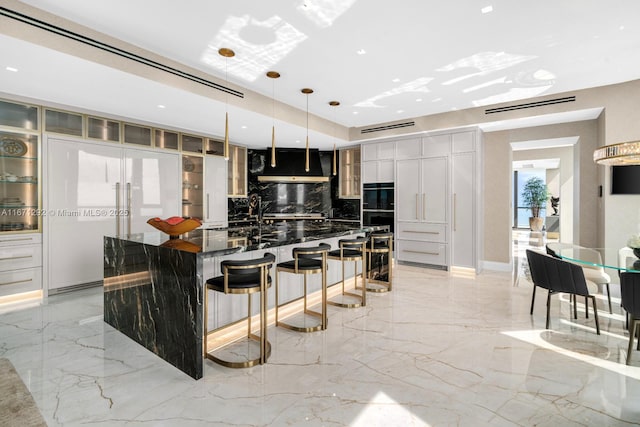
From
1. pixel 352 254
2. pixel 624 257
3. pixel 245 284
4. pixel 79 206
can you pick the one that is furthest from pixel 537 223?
pixel 79 206

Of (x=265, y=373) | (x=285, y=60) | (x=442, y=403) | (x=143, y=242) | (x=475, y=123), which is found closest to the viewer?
(x=442, y=403)

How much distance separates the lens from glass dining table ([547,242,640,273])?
2646 millimetres

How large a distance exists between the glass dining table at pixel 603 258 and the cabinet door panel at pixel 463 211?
191 cm

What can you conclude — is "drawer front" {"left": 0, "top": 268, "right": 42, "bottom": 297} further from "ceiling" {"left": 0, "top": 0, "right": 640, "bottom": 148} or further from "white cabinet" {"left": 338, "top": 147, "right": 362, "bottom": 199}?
"white cabinet" {"left": 338, "top": 147, "right": 362, "bottom": 199}

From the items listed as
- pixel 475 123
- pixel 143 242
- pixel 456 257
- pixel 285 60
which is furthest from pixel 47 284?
pixel 475 123

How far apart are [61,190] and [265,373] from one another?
12.7 ft

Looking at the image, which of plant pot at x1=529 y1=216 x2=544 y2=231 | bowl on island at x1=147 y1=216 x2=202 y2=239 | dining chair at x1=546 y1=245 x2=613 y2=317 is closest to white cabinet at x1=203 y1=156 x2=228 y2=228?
bowl on island at x1=147 y1=216 x2=202 y2=239

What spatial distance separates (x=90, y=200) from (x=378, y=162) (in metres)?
5.02

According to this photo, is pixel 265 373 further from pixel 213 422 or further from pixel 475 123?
pixel 475 123

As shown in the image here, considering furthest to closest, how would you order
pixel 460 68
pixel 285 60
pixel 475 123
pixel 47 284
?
1. pixel 475 123
2. pixel 47 284
3. pixel 460 68
4. pixel 285 60

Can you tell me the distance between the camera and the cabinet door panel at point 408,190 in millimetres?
6094

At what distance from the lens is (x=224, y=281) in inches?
92.4

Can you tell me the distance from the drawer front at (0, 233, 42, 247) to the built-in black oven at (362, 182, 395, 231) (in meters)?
5.34

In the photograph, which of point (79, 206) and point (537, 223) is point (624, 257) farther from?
point (537, 223)
